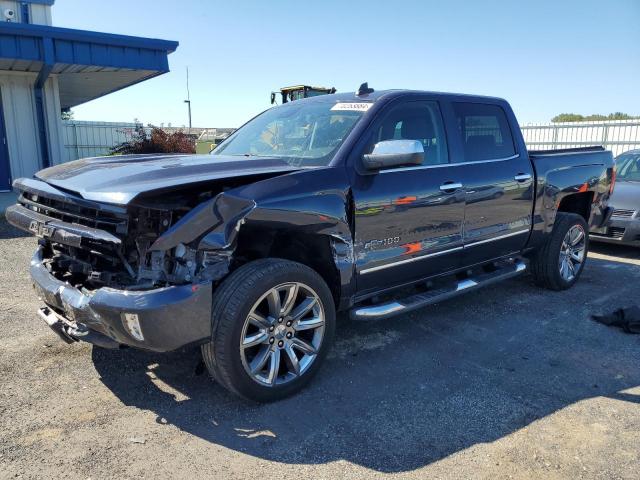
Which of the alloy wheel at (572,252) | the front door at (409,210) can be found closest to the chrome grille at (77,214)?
the front door at (409,210)

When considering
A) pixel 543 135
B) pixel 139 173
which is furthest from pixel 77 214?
pixel 543 135

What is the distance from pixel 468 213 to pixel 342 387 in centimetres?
189

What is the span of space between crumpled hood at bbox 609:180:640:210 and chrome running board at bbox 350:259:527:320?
3298 mm

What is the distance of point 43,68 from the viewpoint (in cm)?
1152

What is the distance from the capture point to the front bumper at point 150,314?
2760 mm

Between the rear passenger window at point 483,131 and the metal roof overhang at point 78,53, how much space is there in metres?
9.56

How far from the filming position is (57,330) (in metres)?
3.34

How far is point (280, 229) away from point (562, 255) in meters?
3.95

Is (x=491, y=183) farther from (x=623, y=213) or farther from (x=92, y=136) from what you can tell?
(x=92, y=136)

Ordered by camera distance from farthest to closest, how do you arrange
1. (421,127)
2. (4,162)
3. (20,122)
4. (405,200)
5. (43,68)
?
(20,122)
(4,162)
(43,68)
(421,127)
(405,200)

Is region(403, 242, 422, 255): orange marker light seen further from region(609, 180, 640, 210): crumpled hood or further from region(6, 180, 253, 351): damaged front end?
region(609, 180, 640, 210): crumpled hood

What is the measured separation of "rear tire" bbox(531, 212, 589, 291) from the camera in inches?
222

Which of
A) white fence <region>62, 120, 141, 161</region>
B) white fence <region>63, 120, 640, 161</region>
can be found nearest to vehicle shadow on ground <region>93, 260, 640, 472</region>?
white fence <region>63, 120, 640, 161</region>

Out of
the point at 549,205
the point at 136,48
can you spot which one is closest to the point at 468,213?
the point at 549,205
